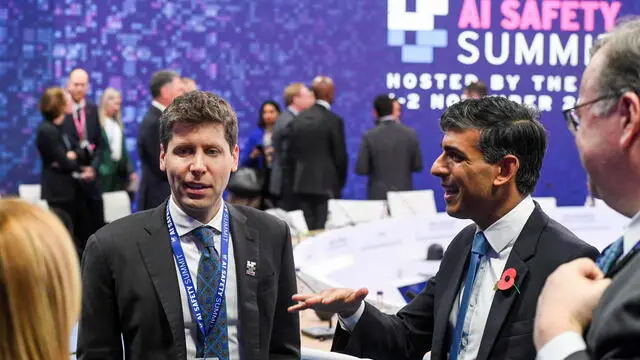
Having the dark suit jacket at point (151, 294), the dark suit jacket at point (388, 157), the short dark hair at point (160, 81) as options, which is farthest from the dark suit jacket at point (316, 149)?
the dark suit jacket at point (151, 294)

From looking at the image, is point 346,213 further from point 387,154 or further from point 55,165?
point 55,165

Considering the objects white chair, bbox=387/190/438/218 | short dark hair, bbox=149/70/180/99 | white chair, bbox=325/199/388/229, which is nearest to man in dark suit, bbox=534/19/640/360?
short dark hair, bbox=149/70/180/99

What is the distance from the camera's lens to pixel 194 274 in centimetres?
234

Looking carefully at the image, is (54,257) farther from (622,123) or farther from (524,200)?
(524,200)

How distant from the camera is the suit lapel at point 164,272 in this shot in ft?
7.39

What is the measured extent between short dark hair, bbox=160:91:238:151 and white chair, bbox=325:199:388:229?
5.17m

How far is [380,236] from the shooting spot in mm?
6035

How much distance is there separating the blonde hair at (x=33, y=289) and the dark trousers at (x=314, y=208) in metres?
7.66

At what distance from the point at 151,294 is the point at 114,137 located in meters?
7.07

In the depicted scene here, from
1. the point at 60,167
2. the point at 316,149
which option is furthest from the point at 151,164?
the point at 316,149

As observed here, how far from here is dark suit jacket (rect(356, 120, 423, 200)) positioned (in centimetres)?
911

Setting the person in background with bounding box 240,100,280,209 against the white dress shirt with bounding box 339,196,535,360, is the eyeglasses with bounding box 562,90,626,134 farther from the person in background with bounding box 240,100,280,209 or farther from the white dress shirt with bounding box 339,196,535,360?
the person in background with bounding box 240,100,280,209

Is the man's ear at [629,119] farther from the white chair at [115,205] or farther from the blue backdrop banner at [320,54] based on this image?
the blue backdrop banner at [320,54]

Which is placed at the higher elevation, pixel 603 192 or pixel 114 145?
pixel 603 192
